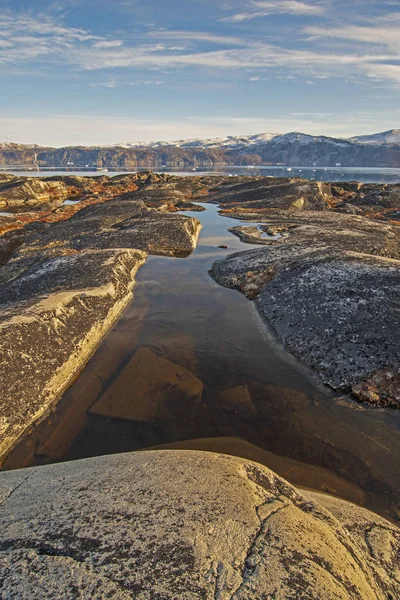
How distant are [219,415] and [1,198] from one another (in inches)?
3043

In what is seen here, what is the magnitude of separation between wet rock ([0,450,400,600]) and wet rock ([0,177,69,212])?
6680 cm

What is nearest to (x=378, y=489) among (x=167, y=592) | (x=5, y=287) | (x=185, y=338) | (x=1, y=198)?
(x=167, y=592)

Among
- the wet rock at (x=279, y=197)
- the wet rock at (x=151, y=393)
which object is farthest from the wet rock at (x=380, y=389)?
the wet rock at (x=279, y=197)

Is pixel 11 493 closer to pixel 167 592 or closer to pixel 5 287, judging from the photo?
pixel 167 592

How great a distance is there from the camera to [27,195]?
73.9 metres

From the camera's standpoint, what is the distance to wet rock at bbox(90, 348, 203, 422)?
35.6 feet

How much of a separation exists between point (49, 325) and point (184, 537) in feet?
37.1

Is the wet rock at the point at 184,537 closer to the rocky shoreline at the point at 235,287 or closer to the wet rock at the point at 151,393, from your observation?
the wet rock at the point at 151,393


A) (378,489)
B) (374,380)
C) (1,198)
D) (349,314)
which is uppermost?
(1,198)

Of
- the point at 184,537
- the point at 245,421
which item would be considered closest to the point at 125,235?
the point at 245,421

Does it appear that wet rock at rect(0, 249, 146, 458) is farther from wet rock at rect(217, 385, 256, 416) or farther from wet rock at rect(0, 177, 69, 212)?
wet rock at rect(0, 177, 69, 212)

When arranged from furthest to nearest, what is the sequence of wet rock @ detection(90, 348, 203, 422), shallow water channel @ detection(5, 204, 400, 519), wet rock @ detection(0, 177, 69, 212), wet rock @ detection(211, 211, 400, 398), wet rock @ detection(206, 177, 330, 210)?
wet rock @ detection(0, 177, 69, 212)
wet rock @ detection(206, 177, 330, 210)
wet rock @ detection(211, 211, 400, 398)
wet rock @ detection(90, 348, 203, 422)
shallow water channel @ detection(5, 204, 400, 519)

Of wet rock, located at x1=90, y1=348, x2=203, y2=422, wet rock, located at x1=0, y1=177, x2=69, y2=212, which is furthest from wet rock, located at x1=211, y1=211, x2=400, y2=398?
wet rock, located at x1=0, y1=177, x2=69, y2=212

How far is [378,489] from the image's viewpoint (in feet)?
26.8
